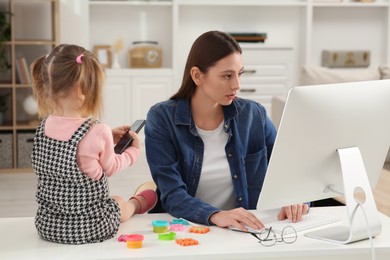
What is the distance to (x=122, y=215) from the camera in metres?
2.32

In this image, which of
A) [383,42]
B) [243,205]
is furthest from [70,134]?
[383,42]

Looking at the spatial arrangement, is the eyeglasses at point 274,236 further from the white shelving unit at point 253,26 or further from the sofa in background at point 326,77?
the white shelving unit at point 253,26

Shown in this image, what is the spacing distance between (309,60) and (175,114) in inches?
200

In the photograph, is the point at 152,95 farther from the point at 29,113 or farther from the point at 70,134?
the point at 70,134

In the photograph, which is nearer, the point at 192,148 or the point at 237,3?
the point at 192,148

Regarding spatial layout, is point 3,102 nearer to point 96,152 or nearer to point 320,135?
point 96,152

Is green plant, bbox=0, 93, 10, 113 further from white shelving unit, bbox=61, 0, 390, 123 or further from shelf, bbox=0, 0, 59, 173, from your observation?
white shelving unit, bbox=61, 0, 390, 123

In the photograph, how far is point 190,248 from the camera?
2.07m

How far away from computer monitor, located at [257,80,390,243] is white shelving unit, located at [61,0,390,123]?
494cm

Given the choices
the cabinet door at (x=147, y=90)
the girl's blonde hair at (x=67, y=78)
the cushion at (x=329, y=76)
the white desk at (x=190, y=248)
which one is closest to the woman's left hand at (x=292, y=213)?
the white desk at (x=190, y=248)

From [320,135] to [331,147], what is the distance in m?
0.07

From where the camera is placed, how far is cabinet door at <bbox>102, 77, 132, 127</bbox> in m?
7.07

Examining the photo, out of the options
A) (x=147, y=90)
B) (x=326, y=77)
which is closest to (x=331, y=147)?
(x=326, y=77)

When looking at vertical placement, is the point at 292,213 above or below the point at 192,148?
below
